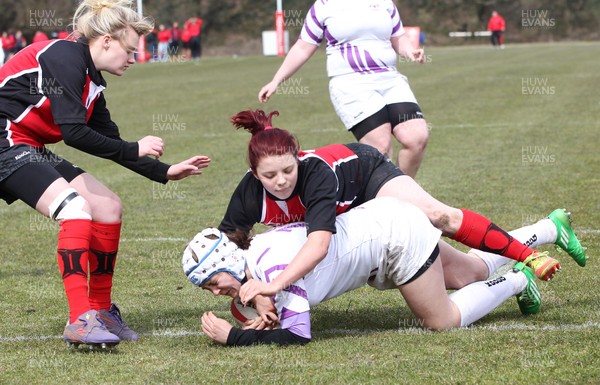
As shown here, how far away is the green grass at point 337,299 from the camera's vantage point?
436 cm

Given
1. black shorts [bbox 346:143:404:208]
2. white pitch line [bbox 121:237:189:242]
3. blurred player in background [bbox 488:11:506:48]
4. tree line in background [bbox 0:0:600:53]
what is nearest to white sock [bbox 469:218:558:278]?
black shorts [bbox 346:143:404:208]

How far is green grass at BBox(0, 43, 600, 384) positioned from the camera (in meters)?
4.36

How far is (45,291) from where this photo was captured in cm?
629

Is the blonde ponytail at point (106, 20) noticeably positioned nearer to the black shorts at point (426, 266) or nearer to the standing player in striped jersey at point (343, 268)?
the standing player in striped jersey at point (343, 268)

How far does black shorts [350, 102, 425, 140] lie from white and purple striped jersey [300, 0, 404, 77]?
12.3 inches

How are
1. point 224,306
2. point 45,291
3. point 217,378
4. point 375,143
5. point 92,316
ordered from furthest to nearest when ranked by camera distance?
point 375,143 < point 45,291 < point 224,306 < point 92,316 < point 217,378

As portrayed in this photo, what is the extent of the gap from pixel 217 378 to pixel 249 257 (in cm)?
70

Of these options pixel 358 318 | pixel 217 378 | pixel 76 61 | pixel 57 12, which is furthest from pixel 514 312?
pixel 57 12

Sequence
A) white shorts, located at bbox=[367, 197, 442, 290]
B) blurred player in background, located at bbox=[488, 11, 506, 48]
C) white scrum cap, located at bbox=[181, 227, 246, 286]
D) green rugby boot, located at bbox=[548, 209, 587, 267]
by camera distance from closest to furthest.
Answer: white scrum cap, located at bbox=[181, 227, 246, 286], white shorts, located at bbox=[367, 197, 442, 290], green rugby boot, located at bbox=[548, 209, 587, 267], blurred player in background, located at bbox=[488, 11, 506, 48]

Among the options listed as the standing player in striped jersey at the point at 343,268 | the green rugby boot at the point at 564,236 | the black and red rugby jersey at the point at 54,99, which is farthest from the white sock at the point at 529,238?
the black and red rugby jersey at the point at 54,99

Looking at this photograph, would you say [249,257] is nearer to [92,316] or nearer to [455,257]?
[92,316]

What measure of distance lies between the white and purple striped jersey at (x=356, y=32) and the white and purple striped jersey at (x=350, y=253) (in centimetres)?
276

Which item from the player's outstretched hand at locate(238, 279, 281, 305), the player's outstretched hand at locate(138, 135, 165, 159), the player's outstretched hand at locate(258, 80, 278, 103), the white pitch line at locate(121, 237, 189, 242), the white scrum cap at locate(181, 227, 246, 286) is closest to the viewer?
the player's outstretched hand at locate(238, 279, 281, 305)

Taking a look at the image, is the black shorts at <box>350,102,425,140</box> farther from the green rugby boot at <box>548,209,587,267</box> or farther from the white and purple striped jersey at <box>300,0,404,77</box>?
the green rugby boot at <box>548,209,587,267</box>
